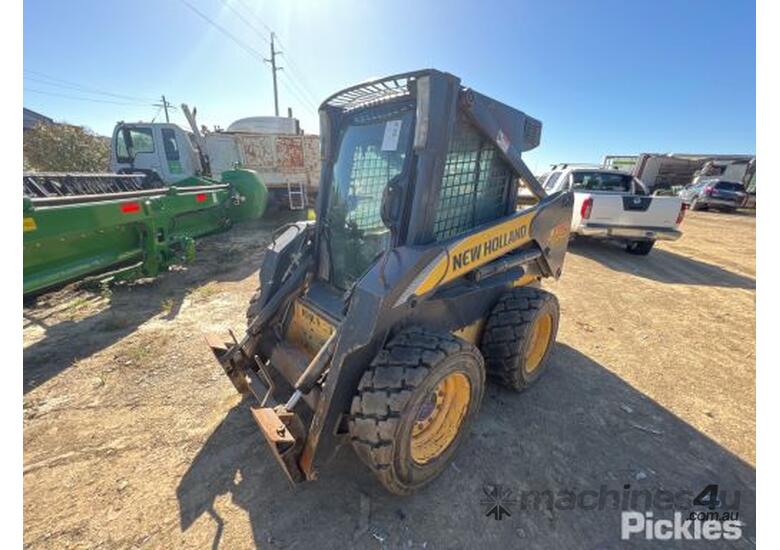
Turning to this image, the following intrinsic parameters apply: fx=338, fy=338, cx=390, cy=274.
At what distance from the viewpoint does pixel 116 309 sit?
168 inches

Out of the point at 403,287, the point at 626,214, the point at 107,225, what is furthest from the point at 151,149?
the point at 626,214

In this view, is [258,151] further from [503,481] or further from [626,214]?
[503,481]

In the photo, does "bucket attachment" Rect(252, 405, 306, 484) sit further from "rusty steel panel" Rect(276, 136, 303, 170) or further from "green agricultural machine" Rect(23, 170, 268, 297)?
"rusty steel panel" Rect(276, 136, 303, 170)

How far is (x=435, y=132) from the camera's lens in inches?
75.8

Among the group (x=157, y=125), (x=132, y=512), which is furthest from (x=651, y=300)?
(x=157, y=125)

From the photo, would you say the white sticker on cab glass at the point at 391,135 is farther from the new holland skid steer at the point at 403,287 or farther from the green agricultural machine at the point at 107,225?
the green agricultural machine at the point at 107,225

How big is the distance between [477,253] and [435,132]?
825 mm

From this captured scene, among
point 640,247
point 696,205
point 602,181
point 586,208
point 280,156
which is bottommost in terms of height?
point 640,247

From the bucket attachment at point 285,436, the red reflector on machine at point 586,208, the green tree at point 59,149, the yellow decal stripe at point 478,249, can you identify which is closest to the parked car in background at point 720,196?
the red reflector on machine at point 586,208

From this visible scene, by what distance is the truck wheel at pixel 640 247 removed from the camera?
25.8 feet

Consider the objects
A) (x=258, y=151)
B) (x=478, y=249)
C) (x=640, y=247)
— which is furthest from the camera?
(x=258, y=151)

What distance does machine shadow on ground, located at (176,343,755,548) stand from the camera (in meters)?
1.83

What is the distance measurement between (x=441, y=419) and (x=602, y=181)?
7515 millimetres

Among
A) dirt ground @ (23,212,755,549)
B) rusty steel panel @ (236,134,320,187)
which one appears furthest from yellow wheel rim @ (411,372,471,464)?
rusty steel panel @ (236,134,320,187)
